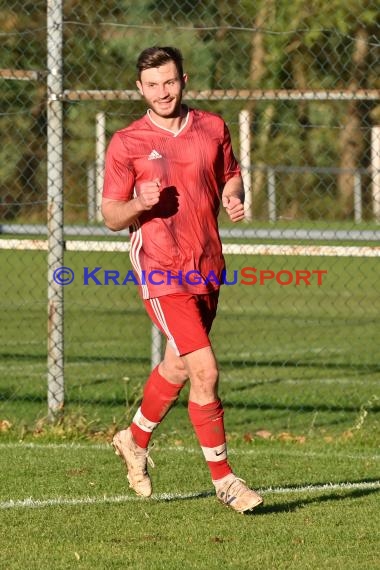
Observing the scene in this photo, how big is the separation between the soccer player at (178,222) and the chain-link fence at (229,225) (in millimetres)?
2709

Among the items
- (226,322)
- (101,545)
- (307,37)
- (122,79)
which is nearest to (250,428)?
(101,545)

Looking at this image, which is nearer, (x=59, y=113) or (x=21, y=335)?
(x=59, y=113)

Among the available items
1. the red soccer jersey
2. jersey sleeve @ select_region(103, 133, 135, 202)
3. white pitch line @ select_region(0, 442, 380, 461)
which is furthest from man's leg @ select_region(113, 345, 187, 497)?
white pitch line @ select_region(0, 442, 380, 461)

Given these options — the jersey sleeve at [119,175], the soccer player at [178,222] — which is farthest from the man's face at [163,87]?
the jersey sleeve at [119,175]

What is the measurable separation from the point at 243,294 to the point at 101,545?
588 inches

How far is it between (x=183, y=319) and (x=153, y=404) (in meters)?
0.59

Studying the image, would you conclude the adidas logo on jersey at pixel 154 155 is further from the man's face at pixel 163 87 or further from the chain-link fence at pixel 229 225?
the chain-link fence at pixel 229 225

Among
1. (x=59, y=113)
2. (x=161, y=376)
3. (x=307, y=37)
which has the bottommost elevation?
(x=161, y=376)

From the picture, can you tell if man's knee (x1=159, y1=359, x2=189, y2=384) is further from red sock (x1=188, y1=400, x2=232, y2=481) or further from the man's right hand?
the man's right hand

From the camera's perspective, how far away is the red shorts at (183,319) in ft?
19.9

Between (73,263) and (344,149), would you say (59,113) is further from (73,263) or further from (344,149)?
(344,149)

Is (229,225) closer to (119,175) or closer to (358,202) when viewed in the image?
(358,202)

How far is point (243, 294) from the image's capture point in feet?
67.0

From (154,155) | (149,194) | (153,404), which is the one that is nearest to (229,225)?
(153,404)
